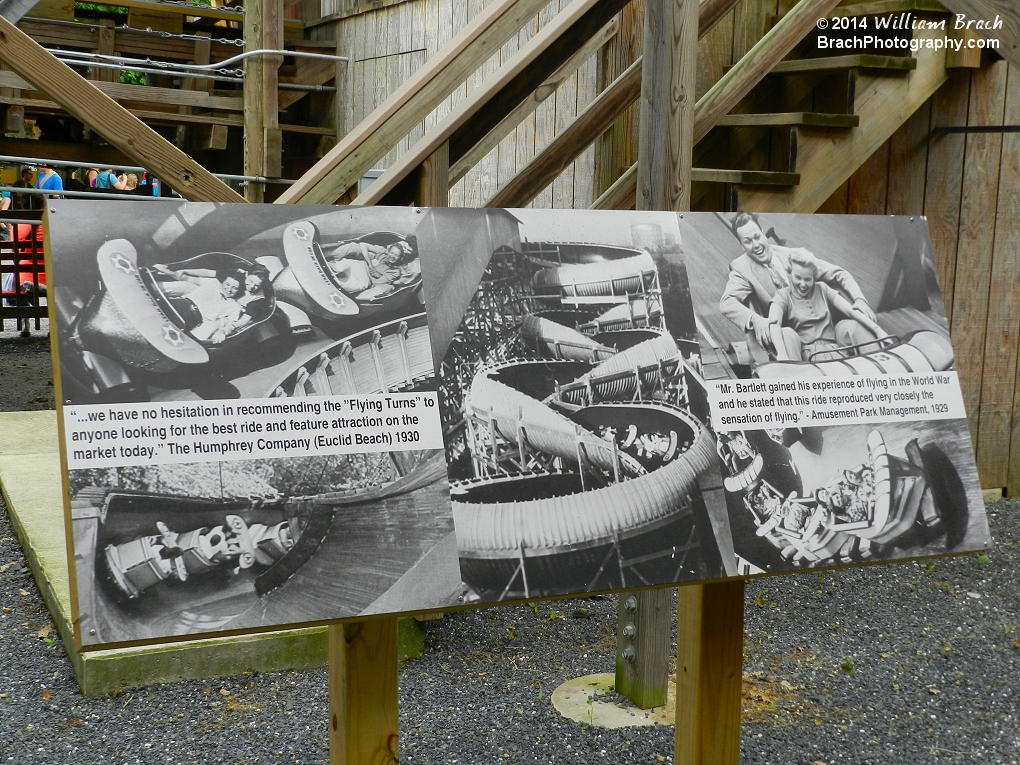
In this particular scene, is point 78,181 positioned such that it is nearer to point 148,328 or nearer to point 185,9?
point 185,9

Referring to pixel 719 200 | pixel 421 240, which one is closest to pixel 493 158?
pixel 719 200

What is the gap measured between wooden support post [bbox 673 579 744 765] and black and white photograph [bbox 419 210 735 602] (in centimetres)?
40

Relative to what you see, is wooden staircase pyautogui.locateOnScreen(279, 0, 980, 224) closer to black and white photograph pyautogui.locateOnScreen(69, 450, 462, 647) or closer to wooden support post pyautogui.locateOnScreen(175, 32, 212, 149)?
black and white photograph pyautogui.locateOnScreen(69, 450, 462, 647)

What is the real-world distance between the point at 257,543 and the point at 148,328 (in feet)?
1.21

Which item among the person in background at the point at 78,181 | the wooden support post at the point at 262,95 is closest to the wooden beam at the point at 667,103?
the wooden support post at the point at 262,95

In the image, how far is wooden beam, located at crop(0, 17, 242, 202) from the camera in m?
3.13

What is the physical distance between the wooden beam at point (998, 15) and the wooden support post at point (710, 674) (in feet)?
7.74

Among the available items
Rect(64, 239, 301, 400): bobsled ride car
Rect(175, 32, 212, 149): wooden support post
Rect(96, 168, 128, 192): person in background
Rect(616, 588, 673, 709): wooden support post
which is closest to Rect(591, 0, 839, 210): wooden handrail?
Rect(616, 588, 673, 709): wooden support post

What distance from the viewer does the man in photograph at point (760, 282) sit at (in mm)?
1985

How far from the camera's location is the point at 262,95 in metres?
7.05

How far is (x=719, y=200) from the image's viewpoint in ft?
16.0

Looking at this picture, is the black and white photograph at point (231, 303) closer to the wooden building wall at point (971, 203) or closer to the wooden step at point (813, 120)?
the wooden step at point (813, 120)

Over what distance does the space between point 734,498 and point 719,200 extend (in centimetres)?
332

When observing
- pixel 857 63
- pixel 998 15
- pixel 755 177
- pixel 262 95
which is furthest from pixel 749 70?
pixel 262 95
